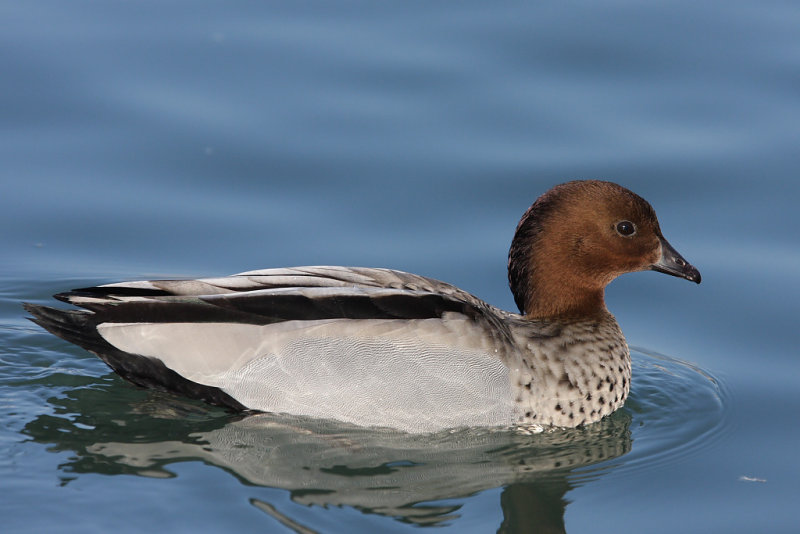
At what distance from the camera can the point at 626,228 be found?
7895 millimetres

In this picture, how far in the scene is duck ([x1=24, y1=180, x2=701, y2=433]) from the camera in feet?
23.5

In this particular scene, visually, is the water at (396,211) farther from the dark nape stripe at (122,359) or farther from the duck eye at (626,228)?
the duck eye at (626,228)

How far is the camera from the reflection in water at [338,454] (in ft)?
21.5

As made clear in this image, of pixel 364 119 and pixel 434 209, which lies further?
pixel 364 119

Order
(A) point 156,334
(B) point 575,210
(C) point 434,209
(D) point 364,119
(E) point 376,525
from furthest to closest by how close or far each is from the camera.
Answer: (D) point 364,119, (C) point 434,209, (B) point 575,210, (A) point 156,334, (E) point 376,525

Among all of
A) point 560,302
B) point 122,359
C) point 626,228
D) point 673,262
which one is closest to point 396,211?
point 560,302

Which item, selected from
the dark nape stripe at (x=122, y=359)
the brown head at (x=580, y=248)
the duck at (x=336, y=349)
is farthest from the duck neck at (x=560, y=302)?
the dark nape stripe at (x=122, y=359)

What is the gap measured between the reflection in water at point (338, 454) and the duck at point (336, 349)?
0.35ft

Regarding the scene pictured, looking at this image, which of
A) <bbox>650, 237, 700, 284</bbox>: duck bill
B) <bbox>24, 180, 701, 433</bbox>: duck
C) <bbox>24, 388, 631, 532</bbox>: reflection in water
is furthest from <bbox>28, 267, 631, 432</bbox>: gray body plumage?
<bbox>650, 237, 700, 284</bbox>: duck bill

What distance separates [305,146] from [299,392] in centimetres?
361

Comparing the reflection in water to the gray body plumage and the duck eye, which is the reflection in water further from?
the duck eye

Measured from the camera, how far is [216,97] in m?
10.7

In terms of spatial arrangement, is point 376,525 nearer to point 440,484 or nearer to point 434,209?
point 440,484

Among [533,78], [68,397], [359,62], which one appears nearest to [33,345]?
[68,397]
